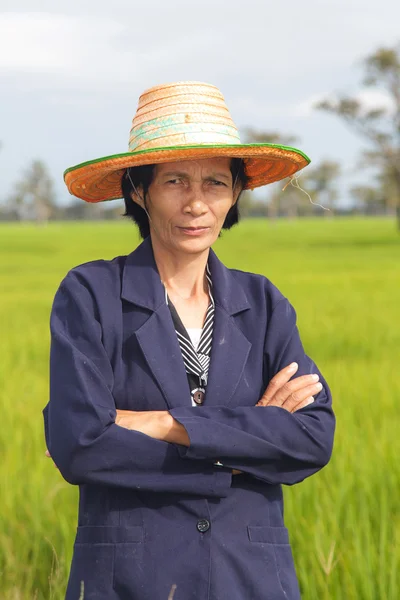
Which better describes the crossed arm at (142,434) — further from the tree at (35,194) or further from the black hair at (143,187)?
the tree at (35,194)

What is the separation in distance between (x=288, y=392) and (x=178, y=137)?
26.2 inches

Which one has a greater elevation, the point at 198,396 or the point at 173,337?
the point at 173,337

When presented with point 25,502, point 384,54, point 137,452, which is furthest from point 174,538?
point 384,54

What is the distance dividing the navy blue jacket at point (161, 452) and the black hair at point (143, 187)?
0.21m

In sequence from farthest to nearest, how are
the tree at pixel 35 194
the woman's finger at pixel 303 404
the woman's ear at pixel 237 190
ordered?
the tree at pixel 35 194, the woman's ear at pixel 237 190, the woman's finger at pixel 303 404

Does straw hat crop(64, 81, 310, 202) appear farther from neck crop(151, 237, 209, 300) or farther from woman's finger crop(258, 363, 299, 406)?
woman's finger crop(258, 363, 299, 406)

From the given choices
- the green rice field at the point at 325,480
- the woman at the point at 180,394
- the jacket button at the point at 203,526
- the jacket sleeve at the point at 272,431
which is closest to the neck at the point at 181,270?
the woman at the point at 180,394

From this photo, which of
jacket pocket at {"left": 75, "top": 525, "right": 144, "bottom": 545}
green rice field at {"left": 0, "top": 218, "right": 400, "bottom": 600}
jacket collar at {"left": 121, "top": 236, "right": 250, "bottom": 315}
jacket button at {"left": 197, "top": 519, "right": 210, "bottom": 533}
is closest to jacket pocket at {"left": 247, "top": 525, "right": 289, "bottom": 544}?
jacket button at {"left": 197, "top": 519, "right": 210, "bottom": 533}

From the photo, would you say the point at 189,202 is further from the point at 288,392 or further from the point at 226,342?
the point at 288,392

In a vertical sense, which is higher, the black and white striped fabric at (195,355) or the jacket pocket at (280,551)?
the black and white striped fabric at (195,355)

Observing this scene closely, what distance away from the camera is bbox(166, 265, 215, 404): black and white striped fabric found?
2.14m

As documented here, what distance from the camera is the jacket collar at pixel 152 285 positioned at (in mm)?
2150

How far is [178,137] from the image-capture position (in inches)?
83.4

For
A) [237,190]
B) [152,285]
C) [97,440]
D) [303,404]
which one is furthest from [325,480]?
[97,440]
